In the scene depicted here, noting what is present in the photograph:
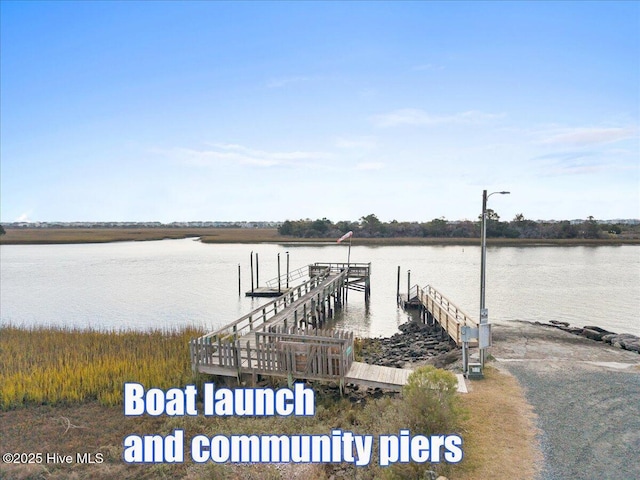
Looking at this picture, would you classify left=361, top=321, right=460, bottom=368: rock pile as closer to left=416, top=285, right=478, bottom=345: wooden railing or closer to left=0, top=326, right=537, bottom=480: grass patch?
left=416, top=285, right=478, bottom=345: wooden railing

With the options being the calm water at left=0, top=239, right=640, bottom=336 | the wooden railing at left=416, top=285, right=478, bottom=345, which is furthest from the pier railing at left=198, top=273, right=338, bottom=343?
the wooden railing at left=416, top=285, right=478, bottom=345

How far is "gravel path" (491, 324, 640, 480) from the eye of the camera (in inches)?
296

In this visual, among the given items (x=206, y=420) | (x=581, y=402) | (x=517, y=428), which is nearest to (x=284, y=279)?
(x=206, y=420)

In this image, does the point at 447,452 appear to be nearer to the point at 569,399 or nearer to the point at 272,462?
the point at 272,462

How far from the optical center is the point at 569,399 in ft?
34.0

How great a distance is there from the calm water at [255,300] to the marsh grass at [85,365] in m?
→ 5.82

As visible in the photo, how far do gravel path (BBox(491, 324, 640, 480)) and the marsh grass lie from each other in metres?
9.62

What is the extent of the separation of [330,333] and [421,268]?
4032 centimetres

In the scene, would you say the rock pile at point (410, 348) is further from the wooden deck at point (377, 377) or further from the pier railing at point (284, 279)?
the pier railing at point (284, 279)

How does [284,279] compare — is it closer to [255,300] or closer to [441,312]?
[255,300]

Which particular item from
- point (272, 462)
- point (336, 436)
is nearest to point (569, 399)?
point (336, 436)

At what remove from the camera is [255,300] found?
33906mm

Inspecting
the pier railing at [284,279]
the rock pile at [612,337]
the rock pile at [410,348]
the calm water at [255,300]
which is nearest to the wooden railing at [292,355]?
the rock pile at [410,348]

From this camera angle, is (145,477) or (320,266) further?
(320,266)
